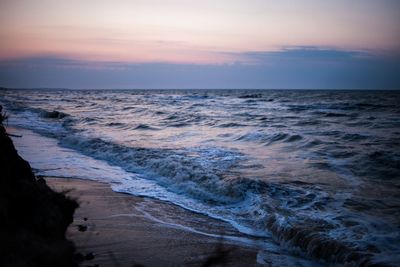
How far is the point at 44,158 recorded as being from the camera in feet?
36.1

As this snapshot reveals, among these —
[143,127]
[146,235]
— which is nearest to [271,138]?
[143,127]

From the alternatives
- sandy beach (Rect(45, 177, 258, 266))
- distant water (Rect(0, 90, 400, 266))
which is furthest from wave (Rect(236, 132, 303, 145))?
sandy beach (Rect(45, 177, 258, 266))

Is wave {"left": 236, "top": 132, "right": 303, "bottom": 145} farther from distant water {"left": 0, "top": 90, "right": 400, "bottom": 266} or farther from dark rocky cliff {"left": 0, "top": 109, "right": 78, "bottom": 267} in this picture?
dark rocky cliff {"left": 0, "top": 109, "right": 78, "bottom": 267}

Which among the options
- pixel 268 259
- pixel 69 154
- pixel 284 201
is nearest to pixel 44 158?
pixel 69 154

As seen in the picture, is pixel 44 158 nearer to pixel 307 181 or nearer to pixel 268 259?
pixel 307 181

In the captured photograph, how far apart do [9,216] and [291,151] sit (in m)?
9.84

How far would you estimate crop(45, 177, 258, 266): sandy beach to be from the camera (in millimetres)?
4445

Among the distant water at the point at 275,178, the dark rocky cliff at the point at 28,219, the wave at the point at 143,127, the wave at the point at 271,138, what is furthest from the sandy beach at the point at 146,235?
the wave at the point at 143,127

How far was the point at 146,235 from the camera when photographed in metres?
5.26

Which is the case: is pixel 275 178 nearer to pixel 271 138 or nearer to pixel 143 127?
pixel 271 138

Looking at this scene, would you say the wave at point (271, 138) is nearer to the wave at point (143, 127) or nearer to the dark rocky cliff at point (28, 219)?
the wave at point (143, 127)

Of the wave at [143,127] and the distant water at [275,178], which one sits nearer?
the distant water at [275,178]

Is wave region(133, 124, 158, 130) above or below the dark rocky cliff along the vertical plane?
below

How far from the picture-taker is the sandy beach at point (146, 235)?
4445mm
